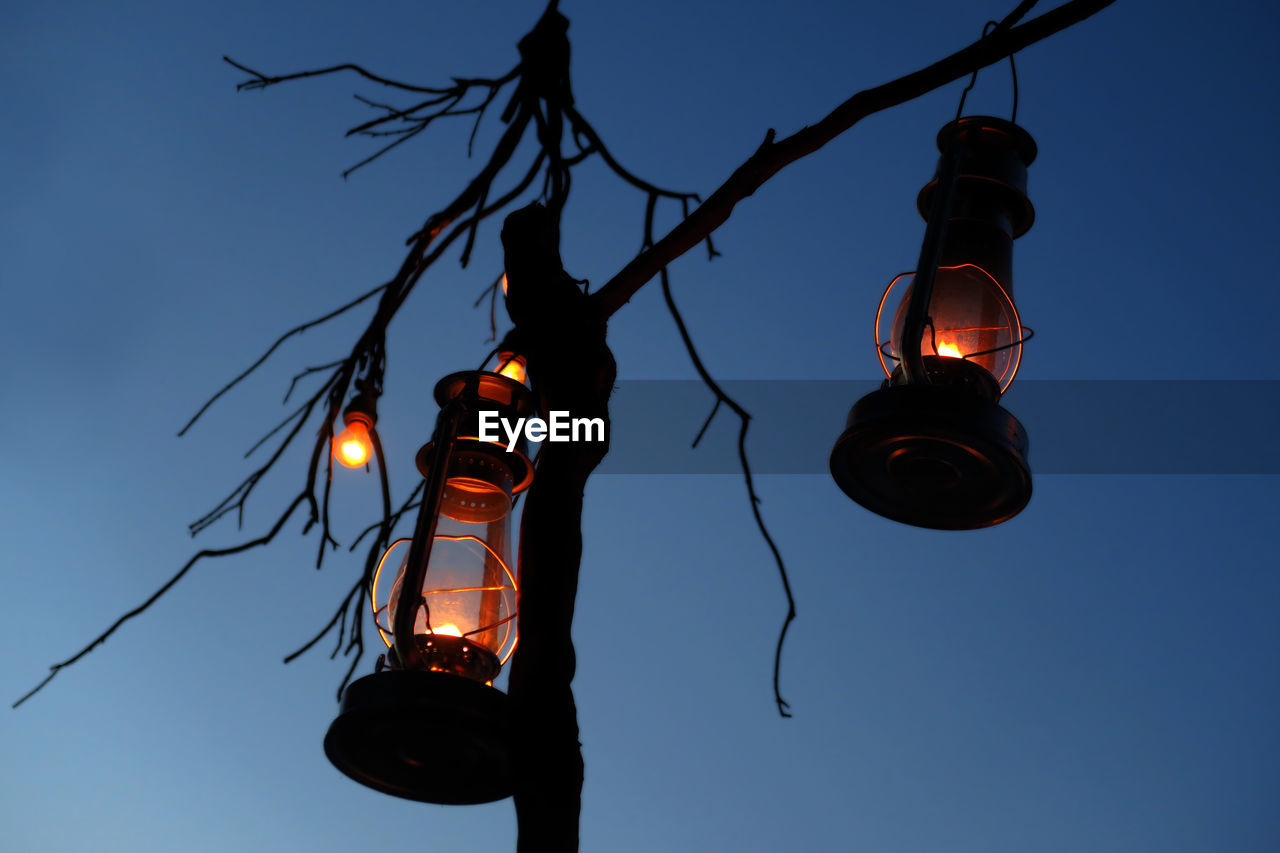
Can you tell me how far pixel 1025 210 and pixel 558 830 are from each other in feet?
4.04

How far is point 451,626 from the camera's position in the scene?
163 cm

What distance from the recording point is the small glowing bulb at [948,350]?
161 cm

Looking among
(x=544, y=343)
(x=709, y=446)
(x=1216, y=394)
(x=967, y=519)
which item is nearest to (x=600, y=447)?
(x=544, y=343)

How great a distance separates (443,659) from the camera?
1562 millimetres

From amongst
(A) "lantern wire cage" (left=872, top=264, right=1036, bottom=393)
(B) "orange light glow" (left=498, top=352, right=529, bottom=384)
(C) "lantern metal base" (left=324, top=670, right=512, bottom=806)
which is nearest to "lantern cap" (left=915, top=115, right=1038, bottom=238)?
(A) "lantern wire cage" (left=872, top=264, right=1036, bottom=393)

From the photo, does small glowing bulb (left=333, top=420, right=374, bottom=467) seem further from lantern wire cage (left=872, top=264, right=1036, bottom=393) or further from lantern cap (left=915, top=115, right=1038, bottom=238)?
lantern cap (left=915, top=115, right=1038, bottom=238)

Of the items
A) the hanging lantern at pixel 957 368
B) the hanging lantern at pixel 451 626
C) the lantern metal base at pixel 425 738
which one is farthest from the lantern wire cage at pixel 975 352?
the lantern metal base at pixel 425 738

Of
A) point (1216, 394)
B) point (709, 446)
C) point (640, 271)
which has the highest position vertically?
point (1216, 394)

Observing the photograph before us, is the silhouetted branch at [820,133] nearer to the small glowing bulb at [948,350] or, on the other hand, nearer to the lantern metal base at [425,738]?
the small glowing bulb at [948,350]

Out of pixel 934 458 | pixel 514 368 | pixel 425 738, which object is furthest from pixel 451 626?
pixel 934 458

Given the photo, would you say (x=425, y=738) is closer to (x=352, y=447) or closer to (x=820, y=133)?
(x=820, y=133)

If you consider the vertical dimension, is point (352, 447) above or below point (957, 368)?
above

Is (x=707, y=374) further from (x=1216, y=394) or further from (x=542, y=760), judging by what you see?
(x=1216, y=394)

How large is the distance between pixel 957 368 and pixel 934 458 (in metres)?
0.28
